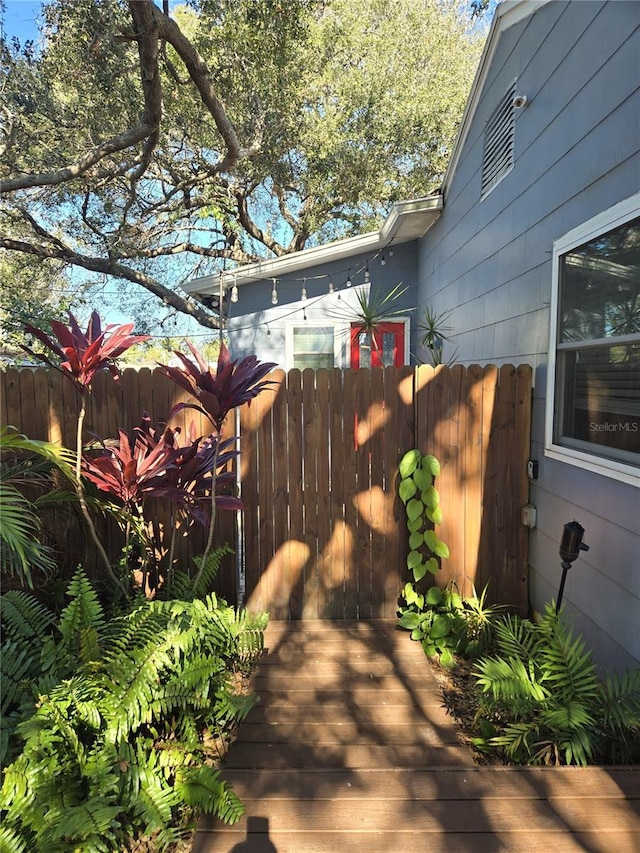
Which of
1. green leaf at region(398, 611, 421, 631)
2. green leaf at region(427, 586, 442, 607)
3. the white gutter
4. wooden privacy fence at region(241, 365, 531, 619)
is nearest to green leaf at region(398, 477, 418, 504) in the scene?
wooden privacy fence at region(241, 365, 531, 619)

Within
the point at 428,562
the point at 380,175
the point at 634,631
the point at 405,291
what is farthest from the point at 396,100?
the point at 634,631

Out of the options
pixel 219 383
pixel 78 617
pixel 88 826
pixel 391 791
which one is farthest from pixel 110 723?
pixel 219 383

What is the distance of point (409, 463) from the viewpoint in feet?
9.56

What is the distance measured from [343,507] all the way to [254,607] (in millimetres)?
911

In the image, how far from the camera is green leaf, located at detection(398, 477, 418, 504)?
2.90 m

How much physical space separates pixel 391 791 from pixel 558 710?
0.76 m

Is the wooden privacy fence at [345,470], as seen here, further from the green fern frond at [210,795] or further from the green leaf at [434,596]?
the green fern frond at [210,795]

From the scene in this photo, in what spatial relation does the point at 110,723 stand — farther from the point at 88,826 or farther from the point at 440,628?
the point at 440,628

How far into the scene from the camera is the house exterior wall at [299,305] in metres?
5.93

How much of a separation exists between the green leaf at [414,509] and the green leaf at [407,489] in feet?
0.14

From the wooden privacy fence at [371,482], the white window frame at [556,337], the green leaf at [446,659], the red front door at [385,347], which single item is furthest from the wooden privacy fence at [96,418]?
the red front door at [385,347]

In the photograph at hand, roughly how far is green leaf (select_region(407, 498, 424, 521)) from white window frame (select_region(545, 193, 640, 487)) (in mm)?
816

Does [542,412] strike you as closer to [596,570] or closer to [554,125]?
[596,570]

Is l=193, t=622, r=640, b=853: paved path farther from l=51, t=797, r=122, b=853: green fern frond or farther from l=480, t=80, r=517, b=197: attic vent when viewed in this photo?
l=480, t=80, r=517, b=197: attic vent
